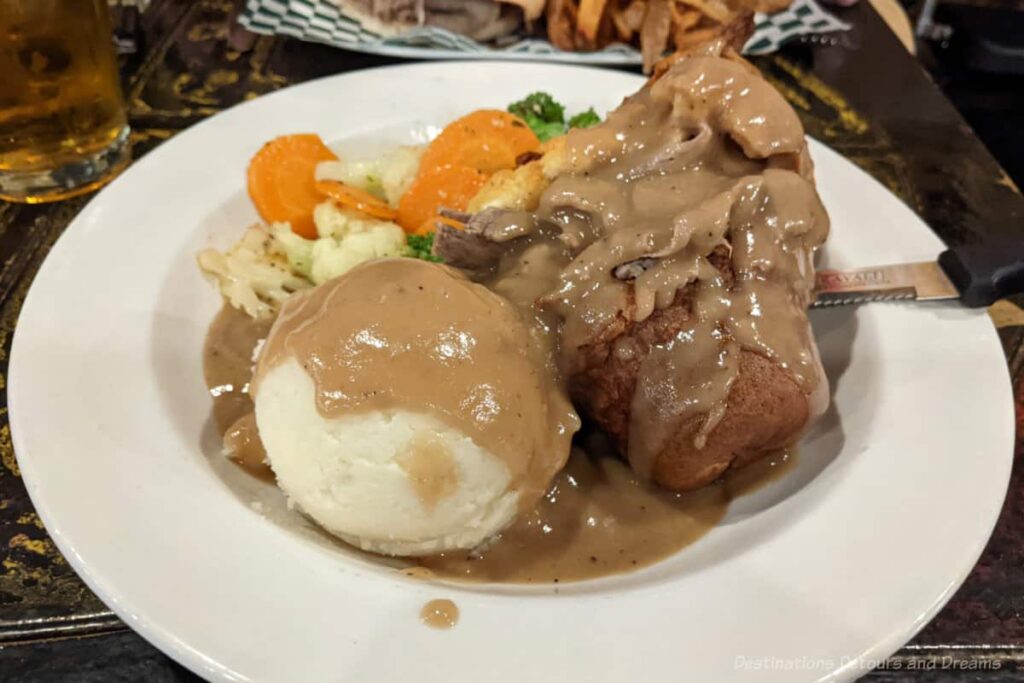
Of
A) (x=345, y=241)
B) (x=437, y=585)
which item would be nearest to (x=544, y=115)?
(x=345, y=241)

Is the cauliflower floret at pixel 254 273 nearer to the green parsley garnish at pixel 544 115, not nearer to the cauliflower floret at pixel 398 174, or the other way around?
the cauliflower floret at pixel 398 174

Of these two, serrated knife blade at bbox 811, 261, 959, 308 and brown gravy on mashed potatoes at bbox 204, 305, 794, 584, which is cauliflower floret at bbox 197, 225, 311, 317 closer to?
brown gravy on mashed potatoes at bbox 204, 305, 794, 584

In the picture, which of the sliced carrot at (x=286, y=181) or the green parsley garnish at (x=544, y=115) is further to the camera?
the green parsley garnish at (x=544, y=115)

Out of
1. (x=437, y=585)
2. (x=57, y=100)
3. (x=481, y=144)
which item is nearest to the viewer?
(x=437, y=585)

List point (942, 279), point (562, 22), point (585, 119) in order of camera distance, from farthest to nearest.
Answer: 1. point (562, 22)
2. point (585, 119)
3. point (942, 279)

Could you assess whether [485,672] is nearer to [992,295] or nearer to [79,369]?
[79,369]

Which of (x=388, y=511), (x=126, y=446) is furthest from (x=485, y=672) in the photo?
(x=126, y=446)

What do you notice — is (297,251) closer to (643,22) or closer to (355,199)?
(355,199)

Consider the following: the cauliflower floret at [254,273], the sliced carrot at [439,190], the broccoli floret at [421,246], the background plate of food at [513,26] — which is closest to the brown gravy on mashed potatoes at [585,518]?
the cauliflower floret at [254,273]

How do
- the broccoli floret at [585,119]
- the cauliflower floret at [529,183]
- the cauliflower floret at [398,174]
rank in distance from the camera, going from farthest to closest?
the broccoli floret at [585,119] < the cauliflower floret at [398,174] < the cauliflower floret at [529,183]
